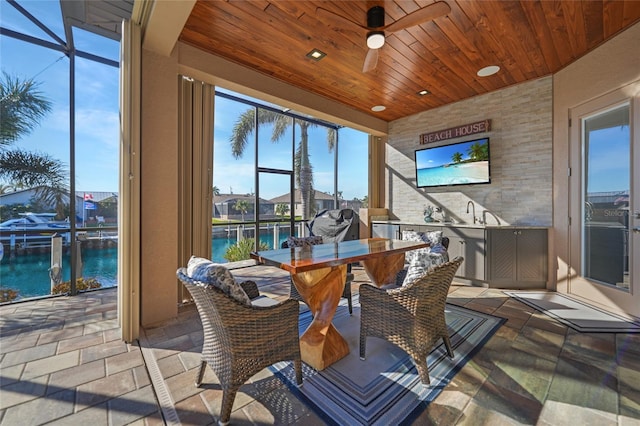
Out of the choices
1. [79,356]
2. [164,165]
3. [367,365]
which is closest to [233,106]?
[164,165]

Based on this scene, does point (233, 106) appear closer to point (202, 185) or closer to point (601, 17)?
point (202, 185)

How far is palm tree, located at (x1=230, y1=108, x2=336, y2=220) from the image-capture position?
221 inches

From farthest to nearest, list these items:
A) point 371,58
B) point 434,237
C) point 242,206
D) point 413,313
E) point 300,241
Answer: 1. point 242,206
2. point 434,237
3. point 300,241
4. point 371,58
5. point 413,313

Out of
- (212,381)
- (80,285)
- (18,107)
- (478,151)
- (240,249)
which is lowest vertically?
(212,381)

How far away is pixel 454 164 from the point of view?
187 inches

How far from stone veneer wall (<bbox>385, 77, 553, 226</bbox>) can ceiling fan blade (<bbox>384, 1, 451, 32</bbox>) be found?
2.86 meters

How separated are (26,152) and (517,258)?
6.54 m

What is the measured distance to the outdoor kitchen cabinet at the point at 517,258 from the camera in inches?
149

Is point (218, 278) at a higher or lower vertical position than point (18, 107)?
lower

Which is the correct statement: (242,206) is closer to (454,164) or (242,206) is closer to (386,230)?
(386,230)

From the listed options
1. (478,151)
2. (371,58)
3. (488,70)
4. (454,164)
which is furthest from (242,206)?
(488,70)

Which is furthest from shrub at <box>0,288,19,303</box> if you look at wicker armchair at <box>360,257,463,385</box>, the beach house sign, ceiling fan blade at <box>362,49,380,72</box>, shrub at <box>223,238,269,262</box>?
the beach house sign

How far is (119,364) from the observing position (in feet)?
6.68

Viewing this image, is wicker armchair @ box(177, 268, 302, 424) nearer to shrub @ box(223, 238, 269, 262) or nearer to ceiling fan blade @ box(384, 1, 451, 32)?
ceiling fan blade @ box(384, 1, 451, 32)
